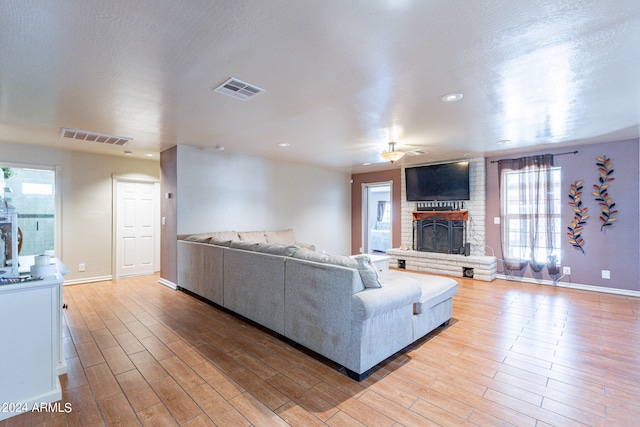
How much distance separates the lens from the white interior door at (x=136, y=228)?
584cm

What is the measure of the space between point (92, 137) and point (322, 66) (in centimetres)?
392

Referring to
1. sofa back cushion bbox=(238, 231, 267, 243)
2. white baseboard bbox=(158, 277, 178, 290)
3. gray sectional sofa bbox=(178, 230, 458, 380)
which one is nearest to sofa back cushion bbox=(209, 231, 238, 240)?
sofa back cushion bbox=(238, 231, 267, 243)

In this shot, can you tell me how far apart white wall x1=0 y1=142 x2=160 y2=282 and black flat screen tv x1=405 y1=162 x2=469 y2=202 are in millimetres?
5960

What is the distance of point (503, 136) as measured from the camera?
445cm

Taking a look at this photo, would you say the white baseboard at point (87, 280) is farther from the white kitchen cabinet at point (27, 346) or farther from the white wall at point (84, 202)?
the white kitchen cabinet at point (27, 346)

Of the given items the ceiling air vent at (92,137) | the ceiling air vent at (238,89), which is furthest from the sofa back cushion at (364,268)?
the ceiling air vent at (92,137)

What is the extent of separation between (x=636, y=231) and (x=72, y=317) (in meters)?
7.98

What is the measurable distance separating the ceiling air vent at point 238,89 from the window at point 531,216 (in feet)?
17.0

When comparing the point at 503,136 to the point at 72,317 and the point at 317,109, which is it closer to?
the point at 317,109

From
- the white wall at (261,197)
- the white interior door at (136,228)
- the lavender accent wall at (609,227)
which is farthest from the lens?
the white interior door at (136,228)

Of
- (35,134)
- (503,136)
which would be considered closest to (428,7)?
(503,136)

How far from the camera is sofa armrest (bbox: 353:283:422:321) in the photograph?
2215 millimetres

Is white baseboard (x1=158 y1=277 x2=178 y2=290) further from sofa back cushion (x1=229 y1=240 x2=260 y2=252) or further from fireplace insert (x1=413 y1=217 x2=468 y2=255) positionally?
fireplace insert (x1=413 y1=217 x2=468 y2=255)

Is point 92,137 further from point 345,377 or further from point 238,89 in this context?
point 345,377
